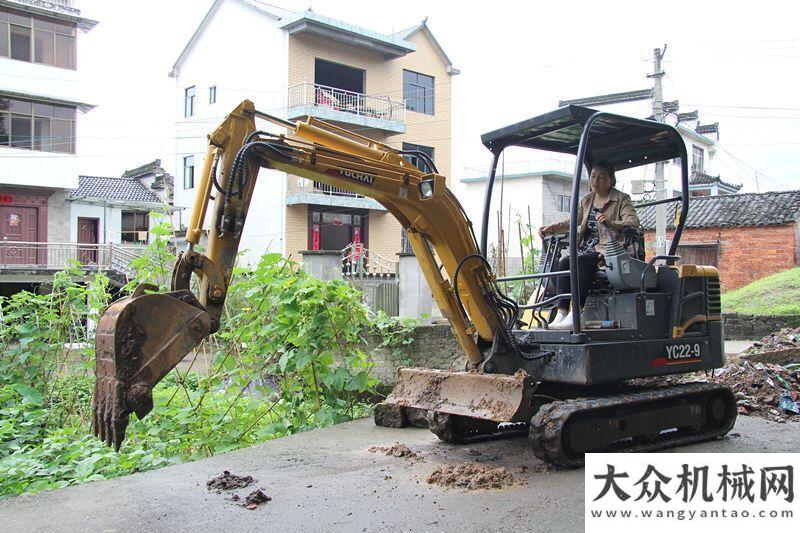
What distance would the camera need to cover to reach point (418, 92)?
30.1m

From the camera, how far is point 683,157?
266 inches

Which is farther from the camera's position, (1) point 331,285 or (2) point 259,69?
(2) point 259,69

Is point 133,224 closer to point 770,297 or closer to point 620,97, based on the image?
point 620,97

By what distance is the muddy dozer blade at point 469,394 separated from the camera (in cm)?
559

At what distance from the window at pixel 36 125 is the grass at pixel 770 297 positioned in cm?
2210

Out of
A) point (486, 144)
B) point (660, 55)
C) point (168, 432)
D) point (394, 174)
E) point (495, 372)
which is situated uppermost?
point (660, 55)

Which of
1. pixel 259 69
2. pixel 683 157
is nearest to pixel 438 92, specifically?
pixel 259 69

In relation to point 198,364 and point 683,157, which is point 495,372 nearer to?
point 683,157

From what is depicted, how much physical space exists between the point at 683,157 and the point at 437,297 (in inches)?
106

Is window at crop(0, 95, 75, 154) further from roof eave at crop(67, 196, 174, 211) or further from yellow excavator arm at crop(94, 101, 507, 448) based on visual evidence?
yellow excavator arm at crop(94, 101, 507, 448)

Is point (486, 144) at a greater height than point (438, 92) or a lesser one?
lesser

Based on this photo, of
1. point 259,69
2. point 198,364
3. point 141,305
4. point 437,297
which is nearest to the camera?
point 141,305

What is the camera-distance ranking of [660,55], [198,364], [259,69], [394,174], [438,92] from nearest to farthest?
[394,174] < [198,364] < [660,55] < [259,69] < [438,92]

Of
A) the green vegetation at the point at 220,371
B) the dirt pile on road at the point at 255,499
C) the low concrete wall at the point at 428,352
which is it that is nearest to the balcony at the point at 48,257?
the low concrete wall at the point at 428,352
